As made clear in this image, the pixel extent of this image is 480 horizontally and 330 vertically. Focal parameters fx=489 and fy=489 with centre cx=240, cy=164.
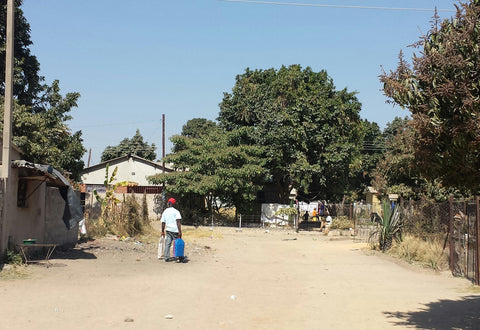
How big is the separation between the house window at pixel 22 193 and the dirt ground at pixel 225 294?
1813 mm

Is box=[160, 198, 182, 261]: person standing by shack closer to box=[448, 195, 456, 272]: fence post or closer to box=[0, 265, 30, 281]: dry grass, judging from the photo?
box=[0, 265, 30, 281]: dry grass

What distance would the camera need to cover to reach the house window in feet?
43.6

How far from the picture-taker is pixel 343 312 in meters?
9.00

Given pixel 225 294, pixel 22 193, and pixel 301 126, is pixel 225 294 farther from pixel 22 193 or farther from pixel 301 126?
pixel 301 126

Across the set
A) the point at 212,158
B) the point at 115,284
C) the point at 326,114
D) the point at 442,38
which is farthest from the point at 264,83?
the point at 442,38

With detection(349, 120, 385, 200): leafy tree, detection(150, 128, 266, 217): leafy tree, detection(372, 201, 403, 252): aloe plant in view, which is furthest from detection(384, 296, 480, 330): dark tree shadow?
detection(349, 120, 385, 200): leafy tree

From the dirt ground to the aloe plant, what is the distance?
210 cm

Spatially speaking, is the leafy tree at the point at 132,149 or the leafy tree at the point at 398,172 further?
the leafy tree at the point at 132,149

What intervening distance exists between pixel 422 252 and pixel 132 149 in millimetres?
48406

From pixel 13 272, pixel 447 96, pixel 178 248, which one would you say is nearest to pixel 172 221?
pixel 178 248

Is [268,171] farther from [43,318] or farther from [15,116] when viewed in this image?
[43,318]

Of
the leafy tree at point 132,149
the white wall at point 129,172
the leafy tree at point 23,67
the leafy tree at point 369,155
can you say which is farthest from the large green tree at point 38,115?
the leafy tree at point 369,155

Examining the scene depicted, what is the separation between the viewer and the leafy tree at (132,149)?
60219mm

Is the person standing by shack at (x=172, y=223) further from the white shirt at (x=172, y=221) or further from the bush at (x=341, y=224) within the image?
the bush at (x=341, y=224)
